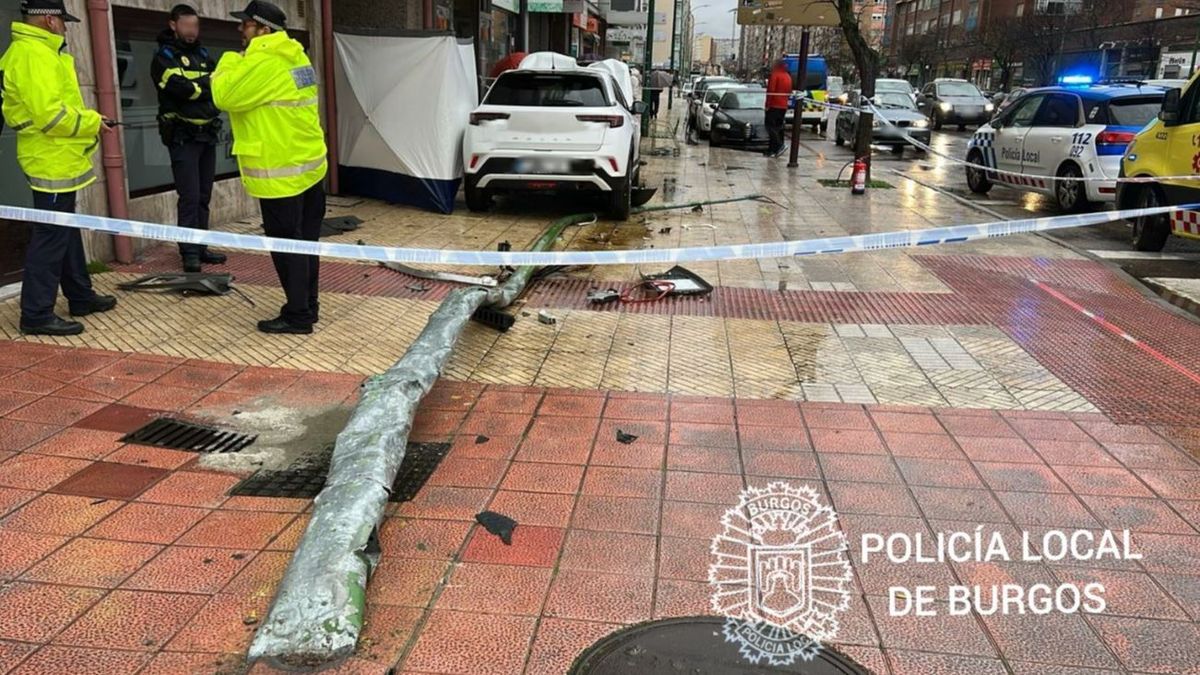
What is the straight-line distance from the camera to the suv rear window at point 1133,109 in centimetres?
1107

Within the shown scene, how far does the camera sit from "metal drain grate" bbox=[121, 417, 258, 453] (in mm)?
4090

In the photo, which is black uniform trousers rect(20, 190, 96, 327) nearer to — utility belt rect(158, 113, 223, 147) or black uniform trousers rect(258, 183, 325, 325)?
black uniform trousers rect(258, 183, 325, 325)

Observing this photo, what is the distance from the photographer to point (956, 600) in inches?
122

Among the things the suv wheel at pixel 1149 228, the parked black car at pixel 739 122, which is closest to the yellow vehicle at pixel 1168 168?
the suv wheel at pixel 1149 228

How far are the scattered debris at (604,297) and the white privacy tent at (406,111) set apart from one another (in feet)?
12.4

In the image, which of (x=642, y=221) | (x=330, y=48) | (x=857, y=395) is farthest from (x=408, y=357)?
(x=330, y=48)

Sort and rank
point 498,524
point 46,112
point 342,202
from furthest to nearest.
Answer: point 342,202, point 46,112, point 498,524

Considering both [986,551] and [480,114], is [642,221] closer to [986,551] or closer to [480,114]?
[480,114]

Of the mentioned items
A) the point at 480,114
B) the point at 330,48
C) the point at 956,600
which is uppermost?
the point at 330,48

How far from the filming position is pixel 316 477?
12.7 feet

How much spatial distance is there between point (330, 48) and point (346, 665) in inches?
361

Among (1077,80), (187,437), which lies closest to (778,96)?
(1077,80)

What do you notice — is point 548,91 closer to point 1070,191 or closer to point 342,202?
point 342,202

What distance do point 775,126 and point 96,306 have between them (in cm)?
1550
